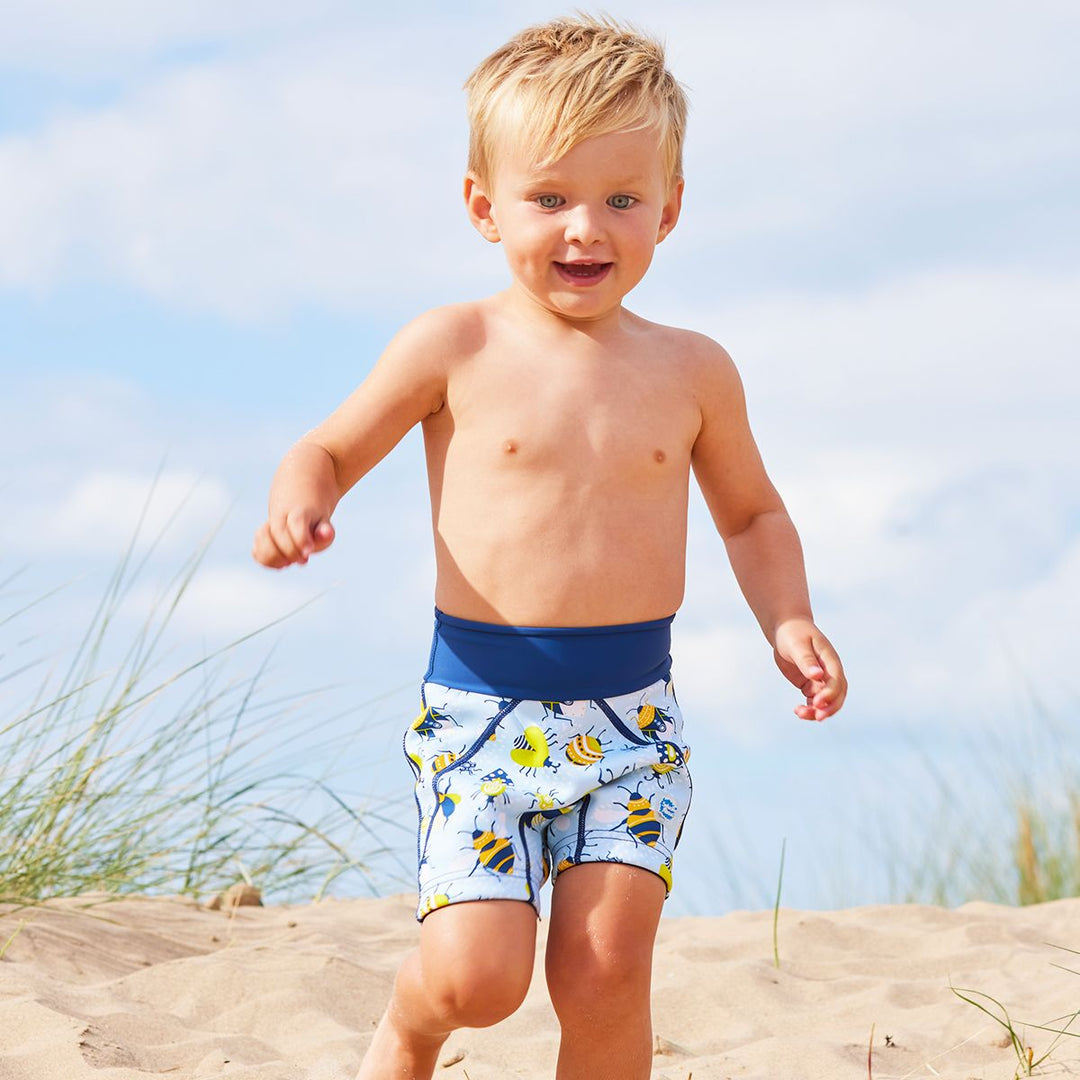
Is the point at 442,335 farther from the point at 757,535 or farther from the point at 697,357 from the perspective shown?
the point at 757,535

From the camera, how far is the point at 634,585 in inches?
111

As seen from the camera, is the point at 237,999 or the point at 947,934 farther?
the point at 947,934

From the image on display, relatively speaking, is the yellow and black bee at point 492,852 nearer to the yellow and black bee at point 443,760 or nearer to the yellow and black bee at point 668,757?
the yellow and black bee at point 443,760

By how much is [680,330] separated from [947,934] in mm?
3061

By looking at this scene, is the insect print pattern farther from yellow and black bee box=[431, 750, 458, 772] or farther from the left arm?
the left arm

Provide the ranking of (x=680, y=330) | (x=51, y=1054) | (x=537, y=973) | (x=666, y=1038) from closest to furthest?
1. (x=680, y=330)
2. (x=51, y=1054)
3. (x=666, y=1038)
4. (x=537, y=973)

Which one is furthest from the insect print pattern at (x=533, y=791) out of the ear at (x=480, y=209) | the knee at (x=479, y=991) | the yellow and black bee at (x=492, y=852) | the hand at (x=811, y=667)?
the ear at (x=480, y=209)

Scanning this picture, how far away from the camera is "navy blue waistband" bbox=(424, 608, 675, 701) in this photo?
2.76 meters

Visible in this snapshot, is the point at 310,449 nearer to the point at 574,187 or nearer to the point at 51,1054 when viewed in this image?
the point at 574,187

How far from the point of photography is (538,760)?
271 centimetres

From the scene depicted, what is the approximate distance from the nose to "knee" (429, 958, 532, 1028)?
1.33 meters

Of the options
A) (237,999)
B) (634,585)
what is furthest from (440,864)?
(237,999)

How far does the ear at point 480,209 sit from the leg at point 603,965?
1.27 m

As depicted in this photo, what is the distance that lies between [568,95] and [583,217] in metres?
0.23
